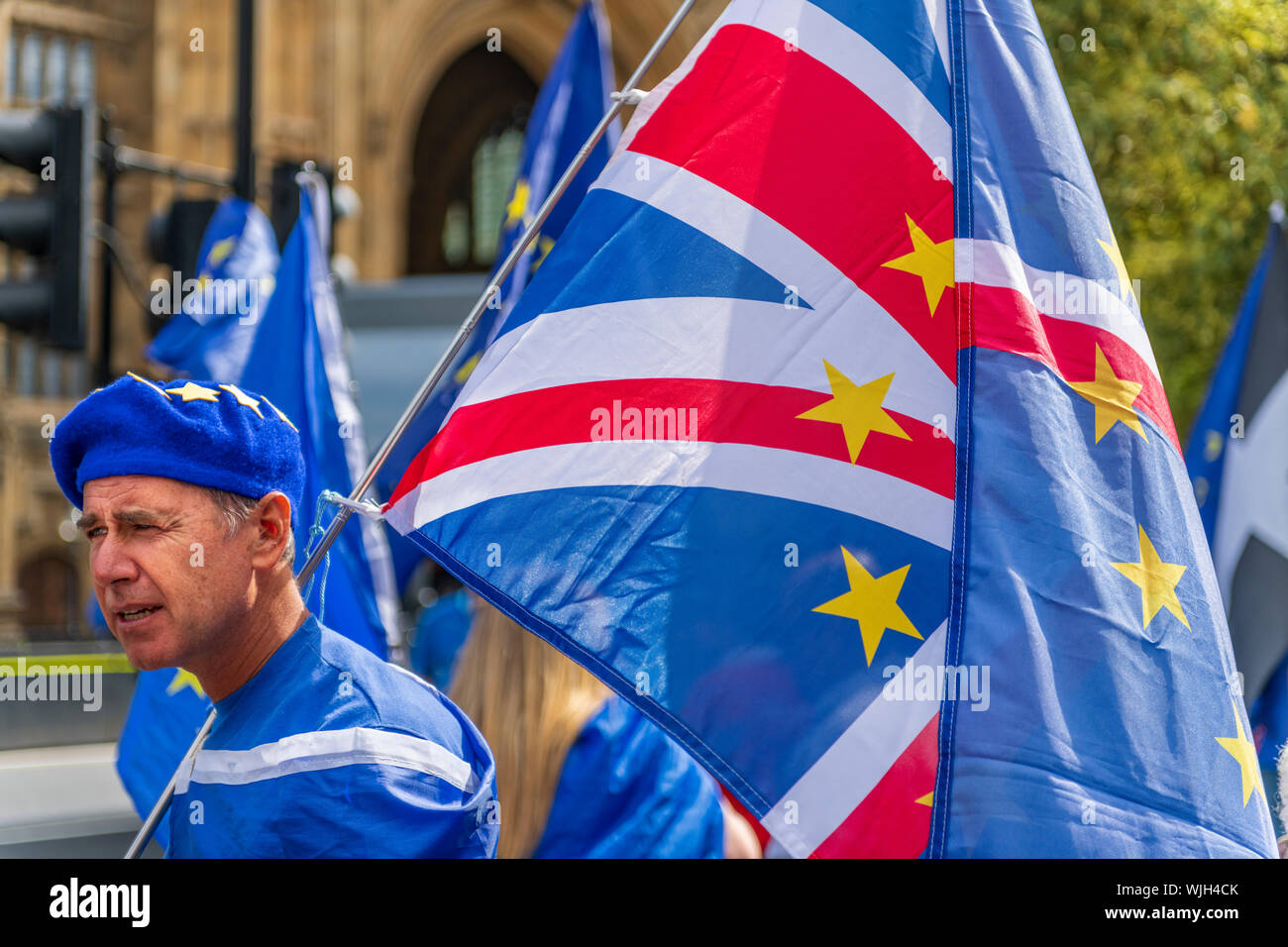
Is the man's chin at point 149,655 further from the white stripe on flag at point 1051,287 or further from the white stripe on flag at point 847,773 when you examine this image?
the white stripe on flag at point 1051,287

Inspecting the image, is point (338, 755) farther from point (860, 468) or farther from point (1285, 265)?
point (1285, 265)

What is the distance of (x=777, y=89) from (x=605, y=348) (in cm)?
55

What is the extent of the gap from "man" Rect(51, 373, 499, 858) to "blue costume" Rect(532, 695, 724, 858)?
88 cm

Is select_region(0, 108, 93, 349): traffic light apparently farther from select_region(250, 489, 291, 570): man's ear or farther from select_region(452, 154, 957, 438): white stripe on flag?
select_region(250, 489, 291, 570): man's ear

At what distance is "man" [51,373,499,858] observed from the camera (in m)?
1.79

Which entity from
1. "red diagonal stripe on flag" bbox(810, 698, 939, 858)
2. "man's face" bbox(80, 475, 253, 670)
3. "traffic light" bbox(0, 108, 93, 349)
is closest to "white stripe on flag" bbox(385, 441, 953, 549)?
"red diagonal stripe on flag" bbox(810, 698, 939, 858)

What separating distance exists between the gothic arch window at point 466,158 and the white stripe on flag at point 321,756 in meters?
26.4

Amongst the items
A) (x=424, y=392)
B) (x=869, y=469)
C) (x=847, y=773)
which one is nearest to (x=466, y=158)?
(x=424, y=392)

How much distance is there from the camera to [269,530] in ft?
6.40

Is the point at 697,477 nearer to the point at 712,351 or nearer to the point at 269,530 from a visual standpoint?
the point at 712,351

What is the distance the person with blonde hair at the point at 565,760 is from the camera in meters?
2.81

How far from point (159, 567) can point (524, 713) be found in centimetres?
112

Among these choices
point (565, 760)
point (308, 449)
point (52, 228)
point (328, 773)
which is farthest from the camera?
point (52, 228)

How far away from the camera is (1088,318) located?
7.86 feet
